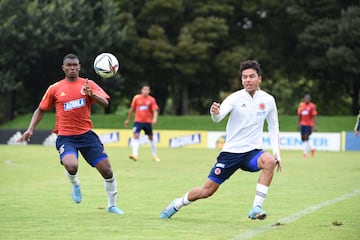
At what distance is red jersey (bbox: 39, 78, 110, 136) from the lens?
10883mm

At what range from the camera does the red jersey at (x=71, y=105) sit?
10883mm

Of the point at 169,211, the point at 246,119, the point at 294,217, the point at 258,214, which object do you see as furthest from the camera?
the point at 294,217

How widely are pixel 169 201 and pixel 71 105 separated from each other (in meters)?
2.98

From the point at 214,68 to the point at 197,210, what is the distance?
130 feet

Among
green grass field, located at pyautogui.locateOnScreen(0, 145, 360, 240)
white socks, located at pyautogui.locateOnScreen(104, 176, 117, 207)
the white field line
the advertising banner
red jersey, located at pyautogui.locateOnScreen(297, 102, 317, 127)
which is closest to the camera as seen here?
the white field line

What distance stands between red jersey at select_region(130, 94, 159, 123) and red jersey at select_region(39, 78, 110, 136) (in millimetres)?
13871

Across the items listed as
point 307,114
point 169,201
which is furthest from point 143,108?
point 169,201

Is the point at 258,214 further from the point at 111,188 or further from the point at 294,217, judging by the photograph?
the point at 111,188

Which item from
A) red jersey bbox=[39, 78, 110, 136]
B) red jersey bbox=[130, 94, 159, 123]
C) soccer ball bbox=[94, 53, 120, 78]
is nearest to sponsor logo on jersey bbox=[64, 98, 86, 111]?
red jersey bbox=[39, 78, 110, 136]

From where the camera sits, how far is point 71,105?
1088cm

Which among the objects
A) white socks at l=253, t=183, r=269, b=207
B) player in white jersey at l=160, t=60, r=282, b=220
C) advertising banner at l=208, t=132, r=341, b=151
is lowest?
advertising banner at l=208, t=132, r=341, b=151

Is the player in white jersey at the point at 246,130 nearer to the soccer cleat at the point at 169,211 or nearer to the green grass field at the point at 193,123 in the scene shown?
the soccer cleat at the point at 169,211

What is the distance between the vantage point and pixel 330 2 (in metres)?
46.6

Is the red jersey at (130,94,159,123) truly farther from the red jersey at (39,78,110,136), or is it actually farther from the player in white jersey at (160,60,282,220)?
the player in white jersey at (160,60,282,220)
